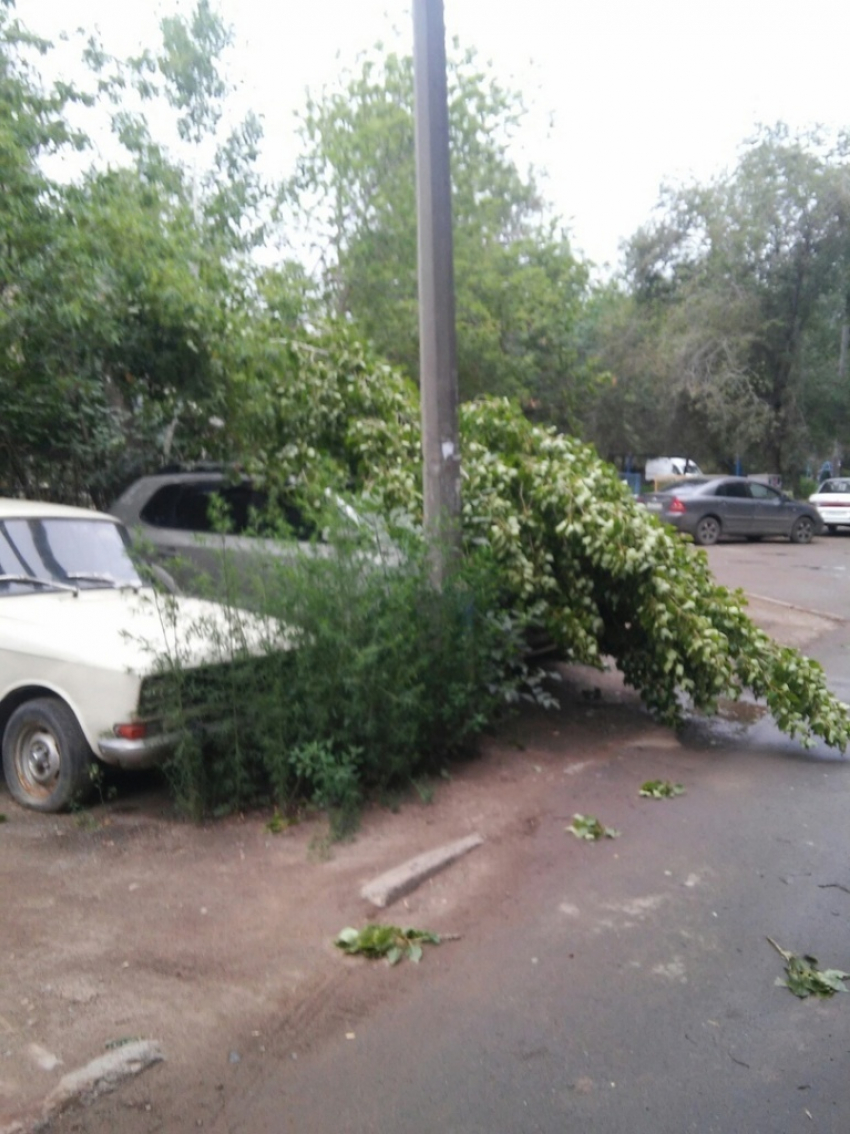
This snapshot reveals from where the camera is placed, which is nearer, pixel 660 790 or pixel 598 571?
pixel 660 790

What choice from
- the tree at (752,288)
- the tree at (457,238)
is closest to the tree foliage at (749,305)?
the tree at (752,288)

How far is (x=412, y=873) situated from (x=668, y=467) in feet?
128

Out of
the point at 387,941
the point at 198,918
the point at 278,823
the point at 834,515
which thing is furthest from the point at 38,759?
the point at 834,515

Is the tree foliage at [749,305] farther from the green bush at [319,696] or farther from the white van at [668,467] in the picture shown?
the green bush at [319,696]

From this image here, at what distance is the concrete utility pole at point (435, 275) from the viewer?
7.57 m

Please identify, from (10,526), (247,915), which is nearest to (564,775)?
(247,915)

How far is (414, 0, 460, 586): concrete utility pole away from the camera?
7.57m

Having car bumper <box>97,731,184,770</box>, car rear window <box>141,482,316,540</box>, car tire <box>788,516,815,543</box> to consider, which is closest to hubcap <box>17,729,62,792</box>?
car bumper <box>97,731,184,770</box>

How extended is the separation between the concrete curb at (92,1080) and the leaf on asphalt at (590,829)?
2847 millimetres

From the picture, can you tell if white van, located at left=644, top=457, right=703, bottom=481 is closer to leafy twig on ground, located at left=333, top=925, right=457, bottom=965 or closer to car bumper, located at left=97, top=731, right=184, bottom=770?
car bumper, located at left=97, top=731, right=184, bottom=770

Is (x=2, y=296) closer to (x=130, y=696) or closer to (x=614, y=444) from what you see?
(x=130, y=696)

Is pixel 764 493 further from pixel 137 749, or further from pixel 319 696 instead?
pixel 137 749

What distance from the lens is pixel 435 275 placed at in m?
Answer: 7.61

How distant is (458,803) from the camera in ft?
21.8
